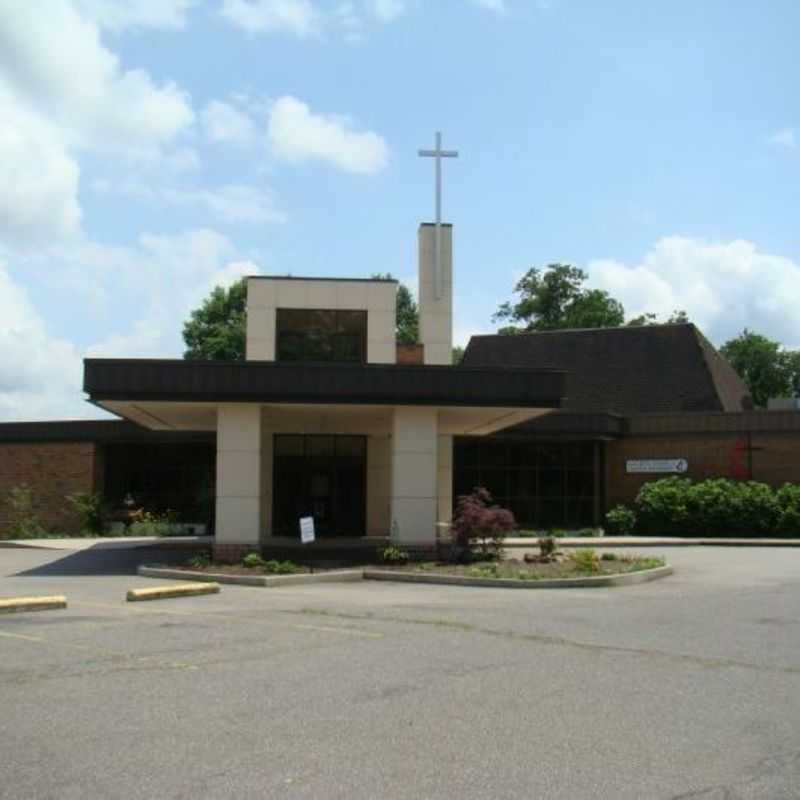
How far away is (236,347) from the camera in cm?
6319

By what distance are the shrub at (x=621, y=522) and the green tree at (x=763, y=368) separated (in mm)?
50202

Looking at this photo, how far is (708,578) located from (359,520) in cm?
1308

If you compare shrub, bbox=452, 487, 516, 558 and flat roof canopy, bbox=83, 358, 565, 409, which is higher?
flat roof canopy, bbox=83, 358, 565, 409

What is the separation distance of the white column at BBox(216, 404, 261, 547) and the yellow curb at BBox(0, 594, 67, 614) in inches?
270

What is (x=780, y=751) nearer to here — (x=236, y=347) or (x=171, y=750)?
(x=171, y=750)

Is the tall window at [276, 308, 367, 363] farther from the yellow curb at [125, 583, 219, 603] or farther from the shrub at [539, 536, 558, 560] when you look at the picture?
the yellow curb at [125, 583, 219, 603]

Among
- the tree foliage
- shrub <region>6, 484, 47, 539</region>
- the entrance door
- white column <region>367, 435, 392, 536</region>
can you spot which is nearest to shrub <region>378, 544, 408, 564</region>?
white column <region>367, 435, 392, 536</region>

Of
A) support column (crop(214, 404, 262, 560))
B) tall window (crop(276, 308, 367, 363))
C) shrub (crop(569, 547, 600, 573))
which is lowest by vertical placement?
shrub (crop(569, 547, 600, 573))

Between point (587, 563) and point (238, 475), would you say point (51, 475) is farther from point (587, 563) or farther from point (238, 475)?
point (587, 563)

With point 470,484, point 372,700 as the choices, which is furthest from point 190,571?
point 470,484

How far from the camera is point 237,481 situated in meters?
22.1

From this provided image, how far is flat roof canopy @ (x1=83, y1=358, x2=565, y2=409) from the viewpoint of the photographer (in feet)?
70.2

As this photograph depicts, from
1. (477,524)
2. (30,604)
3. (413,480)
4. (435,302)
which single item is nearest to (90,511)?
(435,302)

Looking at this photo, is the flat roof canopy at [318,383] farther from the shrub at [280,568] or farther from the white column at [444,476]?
the white column at [444,476]
